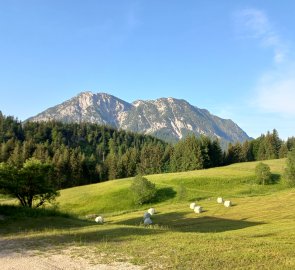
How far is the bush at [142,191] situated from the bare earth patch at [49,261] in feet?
223

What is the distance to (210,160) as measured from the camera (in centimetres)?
14700

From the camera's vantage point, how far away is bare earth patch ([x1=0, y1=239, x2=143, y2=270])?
47.8 feet

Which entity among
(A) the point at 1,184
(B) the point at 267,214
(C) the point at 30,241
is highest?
(A) the point at 1,184

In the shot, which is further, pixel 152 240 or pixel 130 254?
pixel 152 240

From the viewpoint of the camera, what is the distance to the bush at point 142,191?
85.6 metres

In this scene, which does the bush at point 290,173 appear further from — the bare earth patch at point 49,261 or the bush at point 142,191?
the bare earth patch at point 49,261

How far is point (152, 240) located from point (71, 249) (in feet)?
15.0

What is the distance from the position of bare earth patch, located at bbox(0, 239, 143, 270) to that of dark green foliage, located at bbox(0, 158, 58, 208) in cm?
3261

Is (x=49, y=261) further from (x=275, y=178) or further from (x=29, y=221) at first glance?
(x=275, y=178)

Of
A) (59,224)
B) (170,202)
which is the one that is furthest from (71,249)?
(170,202)

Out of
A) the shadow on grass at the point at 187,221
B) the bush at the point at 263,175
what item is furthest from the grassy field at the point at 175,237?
the bush at the point at 263,175

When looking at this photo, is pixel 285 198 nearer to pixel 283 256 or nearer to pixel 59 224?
pixel 59 224

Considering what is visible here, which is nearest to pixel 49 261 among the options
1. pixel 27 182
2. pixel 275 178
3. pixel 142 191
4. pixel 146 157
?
pixel 27 182

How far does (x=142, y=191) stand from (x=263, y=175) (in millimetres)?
34418
